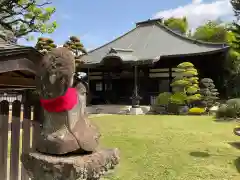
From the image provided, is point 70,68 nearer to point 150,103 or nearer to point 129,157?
point 129,157

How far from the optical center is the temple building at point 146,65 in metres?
18.6

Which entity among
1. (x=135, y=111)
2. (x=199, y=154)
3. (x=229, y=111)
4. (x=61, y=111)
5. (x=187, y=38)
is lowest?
(x=199, y=154)

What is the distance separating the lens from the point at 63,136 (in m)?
2.91

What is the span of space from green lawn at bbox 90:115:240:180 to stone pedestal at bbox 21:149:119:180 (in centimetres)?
403


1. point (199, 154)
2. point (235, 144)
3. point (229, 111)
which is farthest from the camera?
point (229, 111)

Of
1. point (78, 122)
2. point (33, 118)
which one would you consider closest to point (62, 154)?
point (78, 122)

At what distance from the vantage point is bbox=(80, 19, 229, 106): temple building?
1858cm

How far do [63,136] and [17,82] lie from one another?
2072mm

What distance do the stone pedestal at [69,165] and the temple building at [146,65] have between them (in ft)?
48.9

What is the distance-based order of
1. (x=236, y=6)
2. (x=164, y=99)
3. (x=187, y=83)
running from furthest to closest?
(x=236, y=6)
(x=164, y=99)
(x=187, y=83)

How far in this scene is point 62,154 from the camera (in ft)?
9.53

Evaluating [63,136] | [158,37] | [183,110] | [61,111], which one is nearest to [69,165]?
[63,136]

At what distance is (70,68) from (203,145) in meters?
7.31

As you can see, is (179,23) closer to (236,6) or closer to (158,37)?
(236,6)
